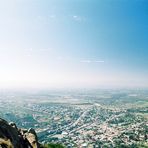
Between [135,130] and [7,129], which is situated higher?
[7,129]

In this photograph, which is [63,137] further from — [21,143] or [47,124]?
[21,143]

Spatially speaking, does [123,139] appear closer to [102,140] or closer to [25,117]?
[102,140]

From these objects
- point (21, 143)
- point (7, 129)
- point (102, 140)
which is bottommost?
point (102, 140)

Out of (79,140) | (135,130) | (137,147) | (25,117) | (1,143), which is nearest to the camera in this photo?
(1,143)

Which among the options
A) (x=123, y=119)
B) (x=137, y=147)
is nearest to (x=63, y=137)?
(x=137, y=147)

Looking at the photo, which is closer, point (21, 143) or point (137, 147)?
point (21, 143)

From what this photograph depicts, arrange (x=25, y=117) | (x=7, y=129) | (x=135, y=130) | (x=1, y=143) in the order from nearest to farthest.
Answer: (x=1, y=143) → (x=7, y=129) → (x=135, y=130) → (x=25, y=117)

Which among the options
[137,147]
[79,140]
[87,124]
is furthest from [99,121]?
[137,147]

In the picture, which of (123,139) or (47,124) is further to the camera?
(47,124)

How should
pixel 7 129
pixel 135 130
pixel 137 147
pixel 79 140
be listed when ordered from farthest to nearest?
pixel 135 130
pixel 79 140
pixel 137 147
pixel 7 129
